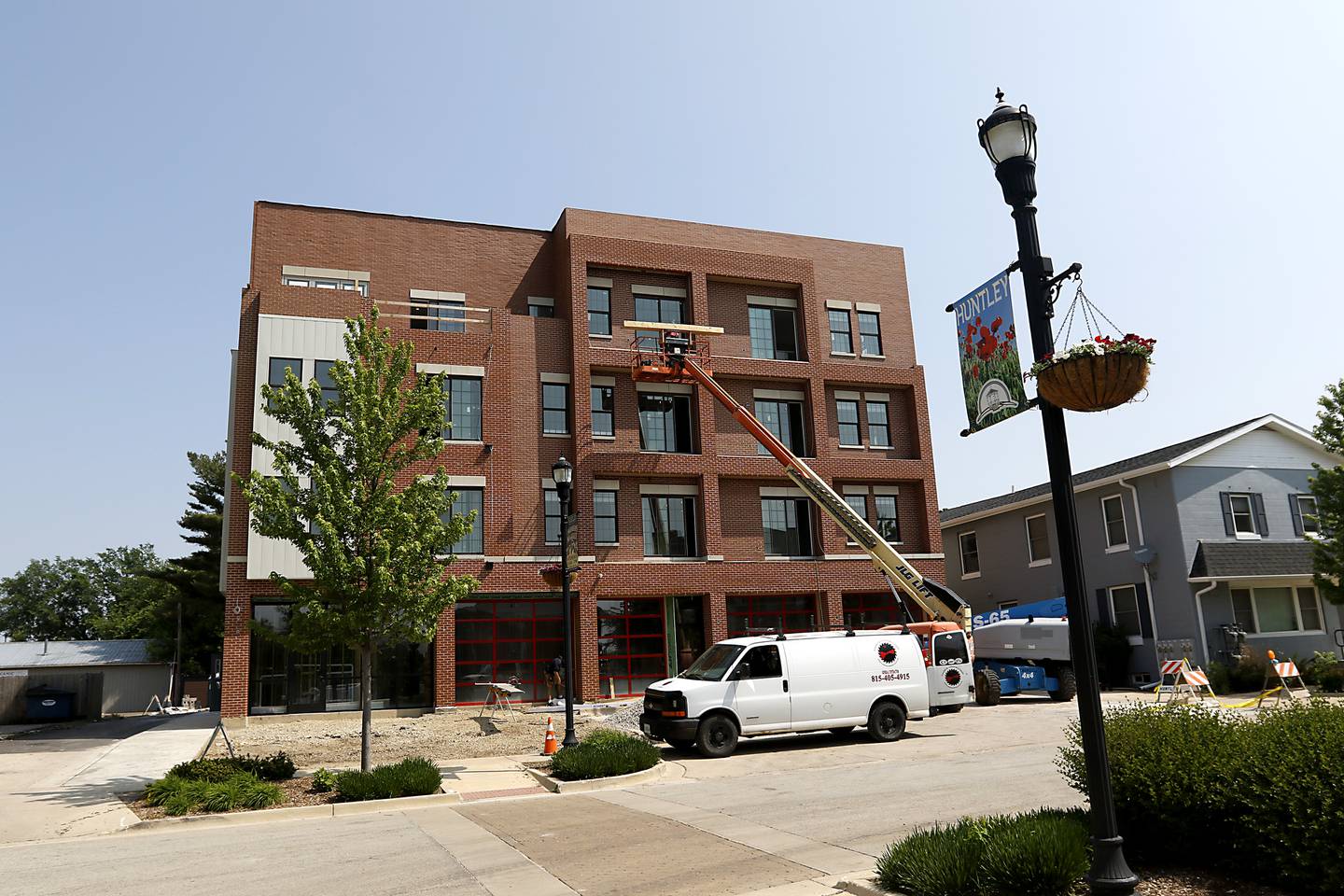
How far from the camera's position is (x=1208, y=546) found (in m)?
31.3

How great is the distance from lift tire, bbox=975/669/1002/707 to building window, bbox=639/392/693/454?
39.0 feet

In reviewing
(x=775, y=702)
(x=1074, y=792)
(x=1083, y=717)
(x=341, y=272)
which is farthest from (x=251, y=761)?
(x=341, y=272)

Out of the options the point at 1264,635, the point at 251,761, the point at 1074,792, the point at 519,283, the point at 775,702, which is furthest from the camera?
the point at 519,283

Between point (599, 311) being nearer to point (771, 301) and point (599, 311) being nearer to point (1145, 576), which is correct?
point (771, 301)

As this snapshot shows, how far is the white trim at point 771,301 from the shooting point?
35.2 metres

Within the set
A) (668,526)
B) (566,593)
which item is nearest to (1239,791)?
(566,593)

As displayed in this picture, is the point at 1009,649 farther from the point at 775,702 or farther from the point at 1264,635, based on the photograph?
the point at 775,702

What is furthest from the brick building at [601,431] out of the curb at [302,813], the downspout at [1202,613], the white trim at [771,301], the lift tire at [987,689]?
the curb at [302,813]

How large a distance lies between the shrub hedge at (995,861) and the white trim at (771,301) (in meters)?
28.6

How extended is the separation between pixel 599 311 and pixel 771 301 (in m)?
6.62

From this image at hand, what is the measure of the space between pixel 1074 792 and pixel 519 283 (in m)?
25.9

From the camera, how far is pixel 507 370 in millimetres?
30938

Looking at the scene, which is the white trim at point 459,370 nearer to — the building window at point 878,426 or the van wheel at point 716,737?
the building window at point 878,426


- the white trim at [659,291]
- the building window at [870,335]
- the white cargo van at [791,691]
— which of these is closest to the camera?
the white cargo van at [791,691]
